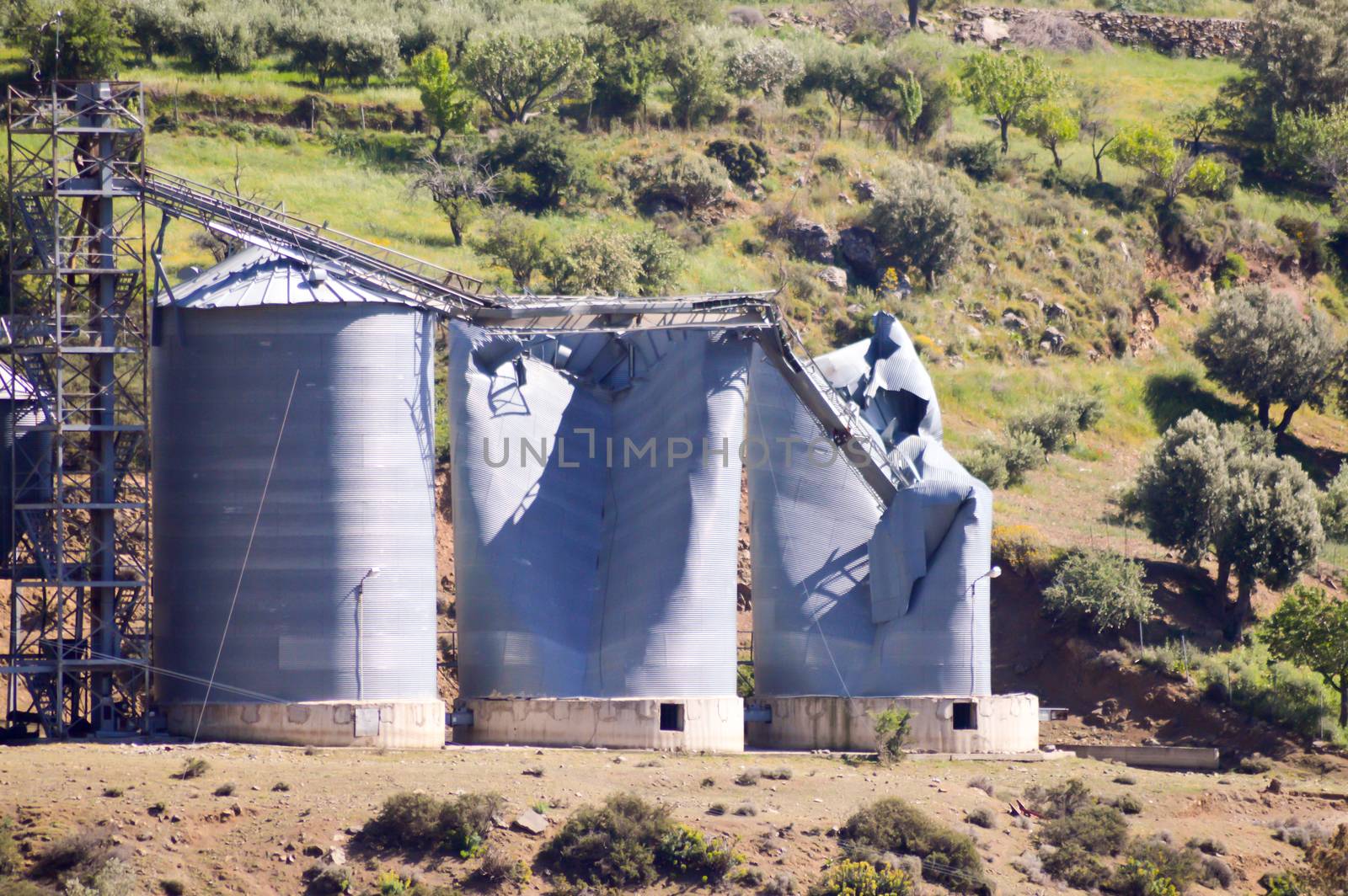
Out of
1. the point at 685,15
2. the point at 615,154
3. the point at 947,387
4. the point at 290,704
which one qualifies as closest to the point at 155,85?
the point at 615,154

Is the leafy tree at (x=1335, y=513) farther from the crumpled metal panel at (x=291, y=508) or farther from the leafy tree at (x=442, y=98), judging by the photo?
the leafy tree at (x=442, y=98)

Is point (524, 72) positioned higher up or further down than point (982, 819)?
higher up

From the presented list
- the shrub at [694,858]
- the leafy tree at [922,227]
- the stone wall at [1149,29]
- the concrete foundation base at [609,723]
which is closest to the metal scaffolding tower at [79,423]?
the concrete foundation base at [609,723]

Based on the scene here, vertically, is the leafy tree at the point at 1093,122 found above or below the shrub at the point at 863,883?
above

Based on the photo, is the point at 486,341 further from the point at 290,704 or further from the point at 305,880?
the point at 305,880

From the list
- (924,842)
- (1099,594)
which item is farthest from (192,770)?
(1099,594)

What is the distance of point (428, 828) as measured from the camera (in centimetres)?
3922

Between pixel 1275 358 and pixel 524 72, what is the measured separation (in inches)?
1467

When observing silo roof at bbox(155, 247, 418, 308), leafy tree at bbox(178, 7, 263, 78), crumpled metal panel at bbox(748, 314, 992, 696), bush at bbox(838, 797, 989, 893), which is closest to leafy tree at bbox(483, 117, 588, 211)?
leafy tree at bbox(178, 7, 263, 78)

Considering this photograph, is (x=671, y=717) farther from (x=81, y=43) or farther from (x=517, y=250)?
(x=81, y=43)

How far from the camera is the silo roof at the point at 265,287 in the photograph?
4703cm

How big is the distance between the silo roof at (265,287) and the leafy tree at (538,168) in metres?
36.4

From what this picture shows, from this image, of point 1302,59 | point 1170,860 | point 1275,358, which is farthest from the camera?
point 1302,59

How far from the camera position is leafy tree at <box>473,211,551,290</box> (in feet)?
234
